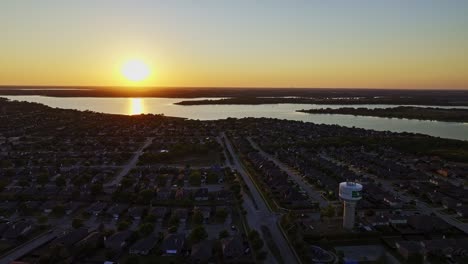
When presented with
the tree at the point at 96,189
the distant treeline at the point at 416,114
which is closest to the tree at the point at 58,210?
the tree at the point at 96,189

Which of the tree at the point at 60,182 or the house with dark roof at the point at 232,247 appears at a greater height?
the tree at the point at 60,182

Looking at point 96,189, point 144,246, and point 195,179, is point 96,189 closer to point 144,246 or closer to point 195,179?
point 195,179

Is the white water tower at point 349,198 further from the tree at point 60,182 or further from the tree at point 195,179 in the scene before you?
the tree at point 60,182

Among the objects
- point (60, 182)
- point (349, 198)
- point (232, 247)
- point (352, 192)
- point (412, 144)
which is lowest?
point (232, 247)

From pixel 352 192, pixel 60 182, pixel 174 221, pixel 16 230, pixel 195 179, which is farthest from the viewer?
pixel 195 179

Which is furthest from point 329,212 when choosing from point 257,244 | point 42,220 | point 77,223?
point 42,220

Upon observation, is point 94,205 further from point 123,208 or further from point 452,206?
point 452,206

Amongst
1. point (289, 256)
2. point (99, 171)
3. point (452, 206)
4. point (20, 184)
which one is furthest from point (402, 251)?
point (20, 184)

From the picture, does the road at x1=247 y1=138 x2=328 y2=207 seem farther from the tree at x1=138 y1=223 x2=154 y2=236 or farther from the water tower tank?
the tree at x1=138 y1=223 x2=154 y2=236

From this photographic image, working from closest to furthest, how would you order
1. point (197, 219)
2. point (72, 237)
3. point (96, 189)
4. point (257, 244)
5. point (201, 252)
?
point (201, 252) → point (257, 244) → point (72, 237) → point (197, 219) → point (96, 189)
